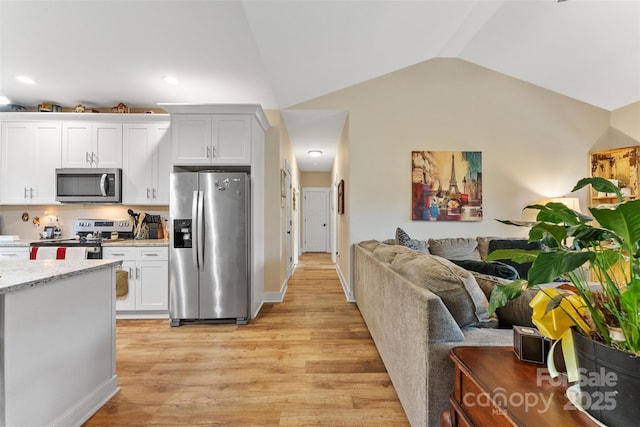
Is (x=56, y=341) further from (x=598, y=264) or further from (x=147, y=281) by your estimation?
(x=598, y=264)

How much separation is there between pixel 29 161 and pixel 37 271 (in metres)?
2.81

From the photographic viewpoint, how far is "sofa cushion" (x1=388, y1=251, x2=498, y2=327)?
1402 millimetres

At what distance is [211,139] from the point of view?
315cm

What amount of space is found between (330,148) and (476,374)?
5.19 meters

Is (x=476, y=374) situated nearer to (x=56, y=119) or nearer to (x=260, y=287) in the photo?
(x=260, y=287)

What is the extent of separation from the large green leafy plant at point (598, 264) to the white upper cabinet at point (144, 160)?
3674 mm

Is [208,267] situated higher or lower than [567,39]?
lower

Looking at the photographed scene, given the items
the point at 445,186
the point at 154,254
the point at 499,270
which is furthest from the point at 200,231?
Result: the point at 445,186

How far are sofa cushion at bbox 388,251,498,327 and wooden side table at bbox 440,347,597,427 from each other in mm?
348

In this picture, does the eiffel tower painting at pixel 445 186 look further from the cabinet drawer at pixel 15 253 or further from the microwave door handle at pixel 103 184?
the cabinet drawer at pixel 15 253

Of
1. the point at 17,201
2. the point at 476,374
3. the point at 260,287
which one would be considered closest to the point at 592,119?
the point at 476,374

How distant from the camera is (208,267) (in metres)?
3.02

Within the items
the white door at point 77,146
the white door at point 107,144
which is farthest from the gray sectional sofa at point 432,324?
the white door at point 77,146

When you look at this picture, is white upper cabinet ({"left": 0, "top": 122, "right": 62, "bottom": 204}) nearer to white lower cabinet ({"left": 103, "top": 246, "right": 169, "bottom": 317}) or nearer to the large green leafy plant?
white lower cabinet ({"left": 103, "top": 246, "right": 169, "bottom": 317})
